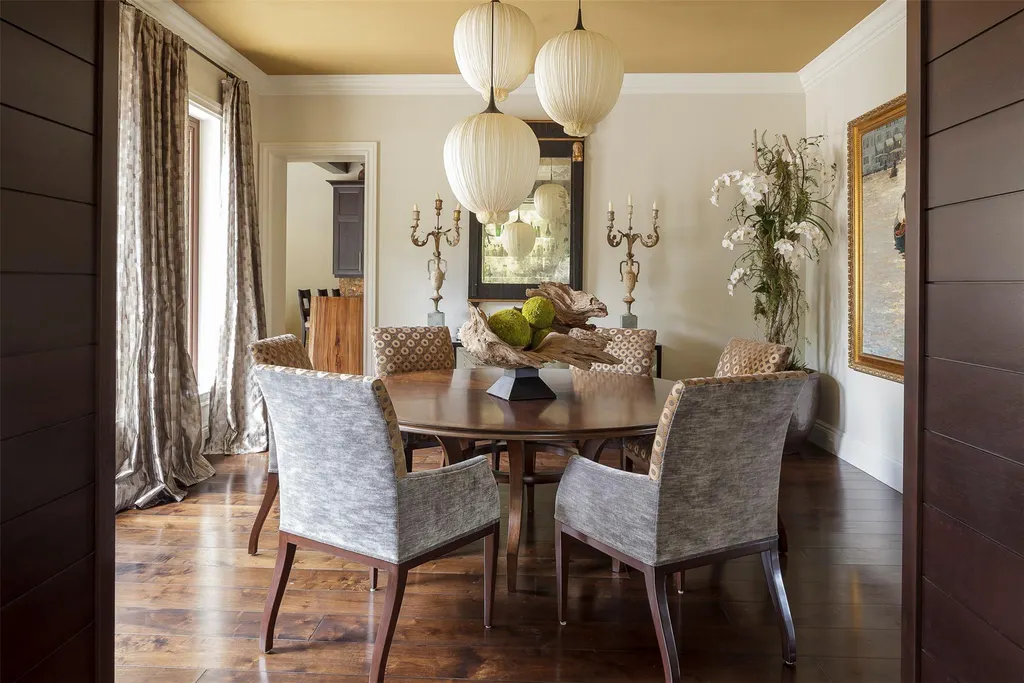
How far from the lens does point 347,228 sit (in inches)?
315

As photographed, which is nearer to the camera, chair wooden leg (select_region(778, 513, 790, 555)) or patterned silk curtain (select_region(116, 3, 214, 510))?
chair wooden leg (select_region(778, 513, 790, 555))

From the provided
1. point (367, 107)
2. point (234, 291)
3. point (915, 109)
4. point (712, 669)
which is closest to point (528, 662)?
point (712, 669)

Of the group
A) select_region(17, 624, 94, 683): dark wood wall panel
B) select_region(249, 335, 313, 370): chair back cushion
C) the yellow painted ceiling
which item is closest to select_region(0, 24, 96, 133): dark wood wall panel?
select_region(17, 624, 94, 683): dark wood wall panel

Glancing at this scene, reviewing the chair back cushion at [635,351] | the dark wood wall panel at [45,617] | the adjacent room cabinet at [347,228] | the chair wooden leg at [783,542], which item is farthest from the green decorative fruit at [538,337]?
the adjacent room cabinet at [347,228]

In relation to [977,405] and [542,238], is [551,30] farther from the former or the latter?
[977,405]

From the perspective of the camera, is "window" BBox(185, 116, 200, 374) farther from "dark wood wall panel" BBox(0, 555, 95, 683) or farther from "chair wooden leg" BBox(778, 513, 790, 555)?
"chair wooden leg" BBox(778, 513, 790, 555)

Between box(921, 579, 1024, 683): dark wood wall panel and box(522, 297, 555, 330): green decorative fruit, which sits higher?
box(522, 297, 555, 330): green decorative fruit

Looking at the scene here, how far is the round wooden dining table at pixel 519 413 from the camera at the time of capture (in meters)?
2.07

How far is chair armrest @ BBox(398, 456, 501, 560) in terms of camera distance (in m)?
1.83

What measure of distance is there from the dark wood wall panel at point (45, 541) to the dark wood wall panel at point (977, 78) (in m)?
1.85

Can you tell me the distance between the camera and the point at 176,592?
241 cm

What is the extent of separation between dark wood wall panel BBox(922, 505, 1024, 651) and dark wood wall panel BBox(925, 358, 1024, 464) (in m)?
0.18

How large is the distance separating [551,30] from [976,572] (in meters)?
3.67

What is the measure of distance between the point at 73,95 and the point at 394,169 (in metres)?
3.97
